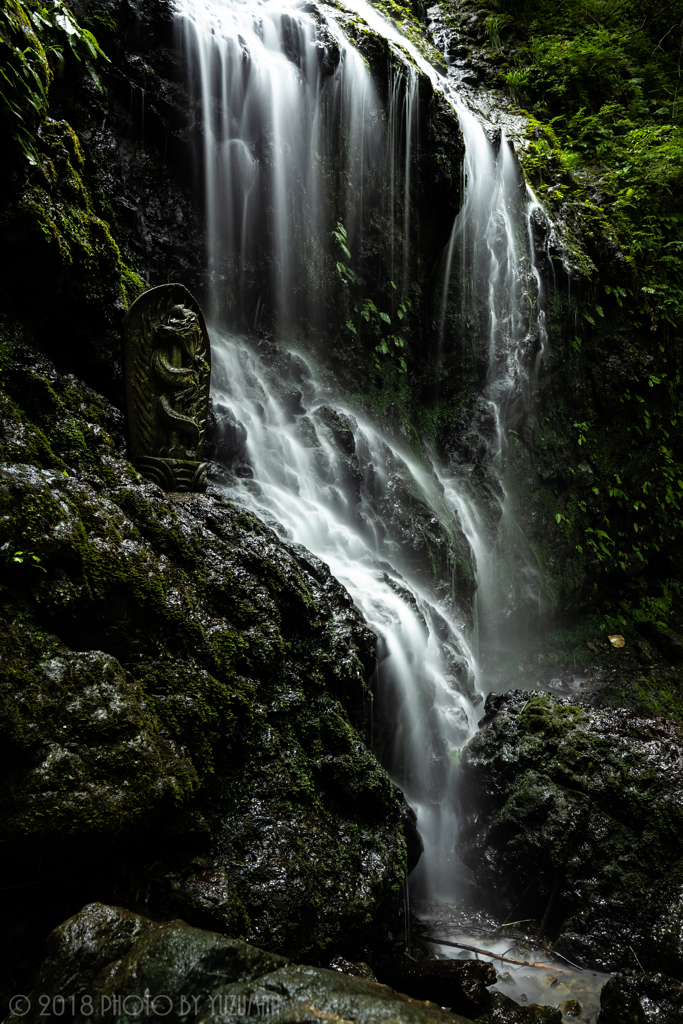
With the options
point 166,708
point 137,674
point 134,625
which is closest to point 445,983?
A: point 166,708

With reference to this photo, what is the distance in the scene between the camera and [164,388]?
405cm

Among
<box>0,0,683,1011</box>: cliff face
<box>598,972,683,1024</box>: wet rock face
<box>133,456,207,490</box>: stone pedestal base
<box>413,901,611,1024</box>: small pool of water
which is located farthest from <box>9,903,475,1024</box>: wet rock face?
<box>133,456,207,490</box>: stone pedestal base

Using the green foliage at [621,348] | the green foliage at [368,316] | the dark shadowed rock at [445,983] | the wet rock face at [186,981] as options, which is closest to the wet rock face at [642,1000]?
the dark shadowed rock at [445,983]

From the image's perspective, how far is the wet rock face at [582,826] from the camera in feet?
12.9

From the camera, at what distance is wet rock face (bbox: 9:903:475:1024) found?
165 centimetres

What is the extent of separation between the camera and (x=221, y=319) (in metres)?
7.64

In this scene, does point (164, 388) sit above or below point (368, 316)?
below

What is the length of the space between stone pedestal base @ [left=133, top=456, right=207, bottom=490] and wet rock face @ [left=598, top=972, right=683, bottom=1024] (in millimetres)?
3681

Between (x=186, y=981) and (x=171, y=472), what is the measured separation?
2822 mm

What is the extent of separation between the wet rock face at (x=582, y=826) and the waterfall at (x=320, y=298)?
19.6 inches

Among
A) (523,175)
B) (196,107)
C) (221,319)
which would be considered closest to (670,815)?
(221,319)

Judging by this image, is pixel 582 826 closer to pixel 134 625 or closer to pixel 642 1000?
pixel 642 1000

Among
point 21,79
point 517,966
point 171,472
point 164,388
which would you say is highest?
point 21,79

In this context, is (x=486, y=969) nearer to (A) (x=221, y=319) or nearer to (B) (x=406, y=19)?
(A) (x=221, y=319)
